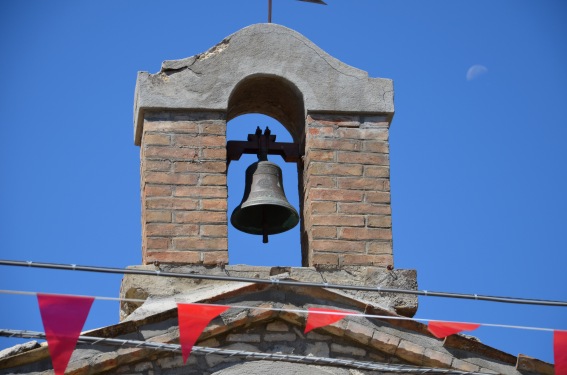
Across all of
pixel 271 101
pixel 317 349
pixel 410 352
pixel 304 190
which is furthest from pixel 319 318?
pixel 271 101

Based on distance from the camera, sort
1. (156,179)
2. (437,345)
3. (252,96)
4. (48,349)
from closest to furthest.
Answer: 1. (48,349)
2. (437,345)
3. (156,179)
4. (252,96)

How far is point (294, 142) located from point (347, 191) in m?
0.69

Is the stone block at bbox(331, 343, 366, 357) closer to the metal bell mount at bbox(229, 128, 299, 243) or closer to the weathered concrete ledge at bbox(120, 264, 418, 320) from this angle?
the weathered concrete ledge at bbox(120, 264, 418, 320)

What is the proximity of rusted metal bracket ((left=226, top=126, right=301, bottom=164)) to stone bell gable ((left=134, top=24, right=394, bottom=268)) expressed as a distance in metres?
0.05

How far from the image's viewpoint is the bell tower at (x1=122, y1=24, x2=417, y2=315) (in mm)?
8656

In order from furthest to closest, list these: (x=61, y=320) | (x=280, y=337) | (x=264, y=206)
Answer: (x=264, y=206) → (x=280, y=337) → (x=61, y=320)

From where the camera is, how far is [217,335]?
782 cm

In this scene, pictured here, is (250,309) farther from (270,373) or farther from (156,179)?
(156,179)

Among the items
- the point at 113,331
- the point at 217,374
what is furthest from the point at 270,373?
the point at 113,331

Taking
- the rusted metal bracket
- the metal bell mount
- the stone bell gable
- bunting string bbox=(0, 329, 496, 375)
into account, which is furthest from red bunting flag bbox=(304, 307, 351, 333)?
the rusted metal bracket

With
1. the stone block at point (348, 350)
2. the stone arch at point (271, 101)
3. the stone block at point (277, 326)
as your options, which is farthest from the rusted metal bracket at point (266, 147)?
the stone block at point (348, 350)

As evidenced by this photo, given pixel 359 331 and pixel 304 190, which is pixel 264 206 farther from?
pixel 359 331

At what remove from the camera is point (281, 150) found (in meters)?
9.33

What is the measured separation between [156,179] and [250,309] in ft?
4.16
